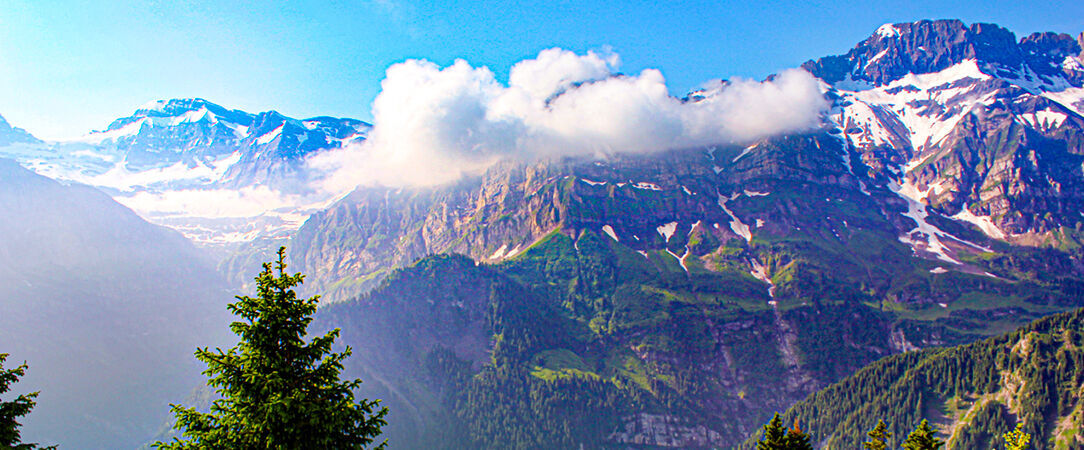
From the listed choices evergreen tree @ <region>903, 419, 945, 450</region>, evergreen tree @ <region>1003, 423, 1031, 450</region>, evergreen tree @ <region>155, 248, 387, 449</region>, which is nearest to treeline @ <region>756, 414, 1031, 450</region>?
evergreen tree @ <region>903, 419, 945, 450</region>

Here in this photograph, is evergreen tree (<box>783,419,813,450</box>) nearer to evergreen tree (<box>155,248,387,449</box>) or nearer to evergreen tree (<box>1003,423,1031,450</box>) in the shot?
evergreen tree (<box>1003,423,1031,450</box>)

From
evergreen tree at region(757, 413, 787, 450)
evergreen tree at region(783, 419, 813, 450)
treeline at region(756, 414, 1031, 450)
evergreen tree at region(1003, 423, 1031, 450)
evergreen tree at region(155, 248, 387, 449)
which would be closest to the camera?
evergreen tree at region(155, 248, 387, 449)

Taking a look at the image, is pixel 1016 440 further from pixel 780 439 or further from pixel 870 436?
pixel 780 439

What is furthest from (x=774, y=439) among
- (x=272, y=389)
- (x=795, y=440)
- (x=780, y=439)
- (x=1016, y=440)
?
(x=272, y=389)

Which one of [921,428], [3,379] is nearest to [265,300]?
[3,379]

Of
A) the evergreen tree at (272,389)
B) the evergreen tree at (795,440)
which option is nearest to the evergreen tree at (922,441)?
the evergreen tree at (795,440)

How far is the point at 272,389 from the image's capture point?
19.0 meters

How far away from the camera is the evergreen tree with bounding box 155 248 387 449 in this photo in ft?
60.8

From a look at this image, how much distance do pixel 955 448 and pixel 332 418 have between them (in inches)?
9484

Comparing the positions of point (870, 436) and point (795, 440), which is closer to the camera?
point (870, 436)

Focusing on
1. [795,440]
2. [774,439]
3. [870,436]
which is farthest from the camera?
[795,440]

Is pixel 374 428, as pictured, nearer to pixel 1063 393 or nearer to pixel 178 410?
pixel 178 410

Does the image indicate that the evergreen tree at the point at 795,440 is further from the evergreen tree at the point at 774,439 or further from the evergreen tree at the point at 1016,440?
the evergreen tree at the point at 1016,440

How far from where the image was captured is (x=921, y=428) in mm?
34750
